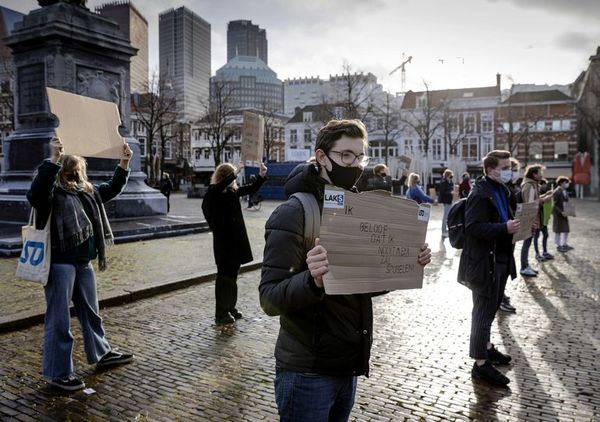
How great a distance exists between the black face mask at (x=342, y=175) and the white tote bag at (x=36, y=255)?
3.08 metres

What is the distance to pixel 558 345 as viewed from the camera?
5938mm

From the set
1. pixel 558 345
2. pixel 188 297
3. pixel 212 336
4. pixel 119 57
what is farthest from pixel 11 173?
pixel 558 345

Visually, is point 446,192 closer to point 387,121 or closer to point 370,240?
point 370,240

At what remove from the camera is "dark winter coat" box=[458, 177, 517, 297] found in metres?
4.96

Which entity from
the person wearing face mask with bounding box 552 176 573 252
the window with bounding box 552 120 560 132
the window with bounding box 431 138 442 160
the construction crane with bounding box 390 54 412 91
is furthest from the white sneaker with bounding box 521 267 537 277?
the construction crane with bounding box 390 54 412 91

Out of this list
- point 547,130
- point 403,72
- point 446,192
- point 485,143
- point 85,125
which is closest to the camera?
point 85,125

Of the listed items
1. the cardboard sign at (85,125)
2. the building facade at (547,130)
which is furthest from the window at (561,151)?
the cardboard sign at (85,125)

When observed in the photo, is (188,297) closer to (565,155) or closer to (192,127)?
(565,155)

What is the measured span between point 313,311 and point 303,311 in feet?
0.17

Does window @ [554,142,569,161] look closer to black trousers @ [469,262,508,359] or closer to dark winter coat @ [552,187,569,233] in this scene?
dark winter coat @ [552,187,569,233]

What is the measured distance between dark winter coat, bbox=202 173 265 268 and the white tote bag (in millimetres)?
2503

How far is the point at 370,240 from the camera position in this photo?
7.41 ft

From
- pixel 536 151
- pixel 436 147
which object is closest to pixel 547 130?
pixel 536 151

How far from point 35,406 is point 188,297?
3909mm
